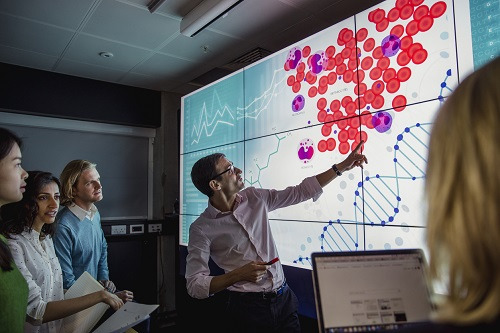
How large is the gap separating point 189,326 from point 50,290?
6.87 ft

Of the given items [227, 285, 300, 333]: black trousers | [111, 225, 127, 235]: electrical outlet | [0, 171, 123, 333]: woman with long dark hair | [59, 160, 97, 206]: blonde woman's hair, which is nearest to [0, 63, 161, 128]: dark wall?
[111, 225, 127, 235]: electrical outlet

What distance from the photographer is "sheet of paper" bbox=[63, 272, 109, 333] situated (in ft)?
5.39

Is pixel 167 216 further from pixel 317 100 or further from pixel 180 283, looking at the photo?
pixel 317 100

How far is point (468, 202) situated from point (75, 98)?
3.94 m

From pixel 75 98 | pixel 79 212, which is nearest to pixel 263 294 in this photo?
pixel 79 212

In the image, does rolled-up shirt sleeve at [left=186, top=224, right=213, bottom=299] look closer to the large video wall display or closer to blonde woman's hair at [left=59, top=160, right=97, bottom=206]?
the large video wall display

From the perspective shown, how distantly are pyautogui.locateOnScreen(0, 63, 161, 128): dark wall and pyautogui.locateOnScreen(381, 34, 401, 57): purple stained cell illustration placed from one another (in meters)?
2.99

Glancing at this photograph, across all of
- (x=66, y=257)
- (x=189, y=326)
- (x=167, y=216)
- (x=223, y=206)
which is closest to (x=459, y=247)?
(x=223, y=206)

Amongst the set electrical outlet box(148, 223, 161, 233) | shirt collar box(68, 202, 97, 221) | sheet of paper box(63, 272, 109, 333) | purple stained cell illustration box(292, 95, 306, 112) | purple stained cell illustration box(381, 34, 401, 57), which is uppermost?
purple stained cell illustration box(381, 34, 401, 57)

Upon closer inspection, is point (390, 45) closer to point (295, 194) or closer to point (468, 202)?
point (295, 194)

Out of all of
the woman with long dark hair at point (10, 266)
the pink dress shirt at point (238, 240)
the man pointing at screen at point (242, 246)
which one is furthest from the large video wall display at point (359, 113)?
the woman with long dark hair at point (10, 266)

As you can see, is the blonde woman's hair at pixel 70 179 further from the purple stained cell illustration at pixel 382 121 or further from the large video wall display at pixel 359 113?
the purple stained cell illustration at pixel 382 121

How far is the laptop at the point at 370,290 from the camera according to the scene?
91 centimetres

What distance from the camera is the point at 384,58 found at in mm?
1812
